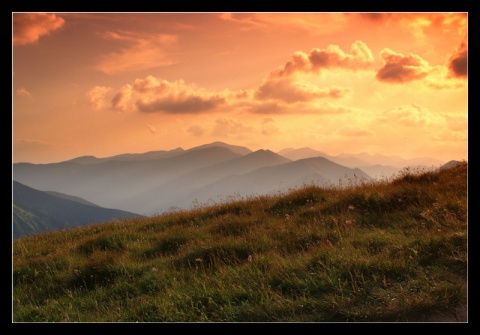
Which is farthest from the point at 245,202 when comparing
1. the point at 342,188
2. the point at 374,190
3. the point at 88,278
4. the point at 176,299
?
the point at 176,299

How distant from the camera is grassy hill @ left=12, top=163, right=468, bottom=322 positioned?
6480 mm

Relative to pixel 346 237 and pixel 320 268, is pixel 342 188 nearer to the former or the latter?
pixel 346 237

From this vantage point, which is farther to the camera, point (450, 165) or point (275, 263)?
point (450, 165)

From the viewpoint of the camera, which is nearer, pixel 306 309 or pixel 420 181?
pixel 306 309

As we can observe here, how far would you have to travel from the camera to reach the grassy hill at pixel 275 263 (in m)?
6.48

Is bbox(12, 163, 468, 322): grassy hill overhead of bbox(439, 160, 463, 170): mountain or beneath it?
beneath

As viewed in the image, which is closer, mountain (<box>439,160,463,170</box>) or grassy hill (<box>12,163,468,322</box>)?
grassy hill (<box>12,163,468,322</box>)

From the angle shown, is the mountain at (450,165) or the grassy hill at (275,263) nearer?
the grassy hill at (275,263)

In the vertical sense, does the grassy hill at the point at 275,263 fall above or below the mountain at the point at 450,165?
below

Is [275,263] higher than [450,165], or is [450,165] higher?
[450,165]

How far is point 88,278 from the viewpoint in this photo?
8.99m

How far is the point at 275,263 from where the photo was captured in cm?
782

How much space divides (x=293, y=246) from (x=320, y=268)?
5.76 ft
